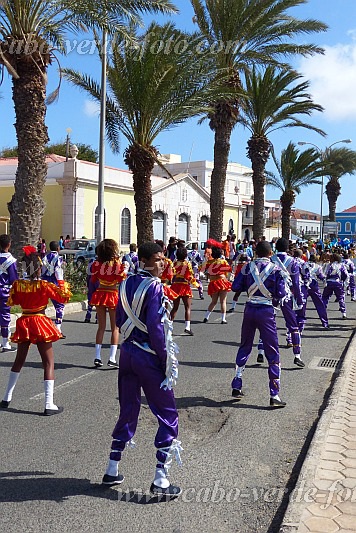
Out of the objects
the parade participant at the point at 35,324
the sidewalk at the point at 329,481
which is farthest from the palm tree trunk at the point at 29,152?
the sidewalk at the point at 329,481

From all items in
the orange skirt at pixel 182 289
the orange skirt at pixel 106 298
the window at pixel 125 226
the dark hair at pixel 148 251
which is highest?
the window at pixel 125 226

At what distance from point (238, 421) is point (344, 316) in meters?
9.19

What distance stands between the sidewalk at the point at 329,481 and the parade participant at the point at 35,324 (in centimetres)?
275

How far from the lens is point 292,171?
112 ft

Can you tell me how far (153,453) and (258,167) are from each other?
80.2 feet

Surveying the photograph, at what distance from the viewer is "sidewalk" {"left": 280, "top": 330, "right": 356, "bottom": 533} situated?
3576 mm

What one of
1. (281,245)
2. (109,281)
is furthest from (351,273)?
(109,281)

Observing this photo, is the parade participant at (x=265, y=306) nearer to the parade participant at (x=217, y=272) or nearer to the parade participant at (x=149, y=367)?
the parade participant at (x=149, y=367)

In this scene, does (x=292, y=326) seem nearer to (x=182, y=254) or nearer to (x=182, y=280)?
(x=182, y=280)

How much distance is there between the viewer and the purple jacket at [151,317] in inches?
158

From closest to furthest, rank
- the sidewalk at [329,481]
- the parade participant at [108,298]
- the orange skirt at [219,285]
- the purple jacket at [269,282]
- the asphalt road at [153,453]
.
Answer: the sidewalk at [329,481], the asphalt road at [153,453], the purple jacket at [269,282], the parade participant at [108,298], the orange skirt at [219,285]

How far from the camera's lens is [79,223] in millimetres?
30141

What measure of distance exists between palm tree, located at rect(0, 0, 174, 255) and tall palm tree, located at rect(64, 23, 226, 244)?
237 cm

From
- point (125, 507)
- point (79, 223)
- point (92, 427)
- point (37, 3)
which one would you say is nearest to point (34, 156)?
point (37, 3)
